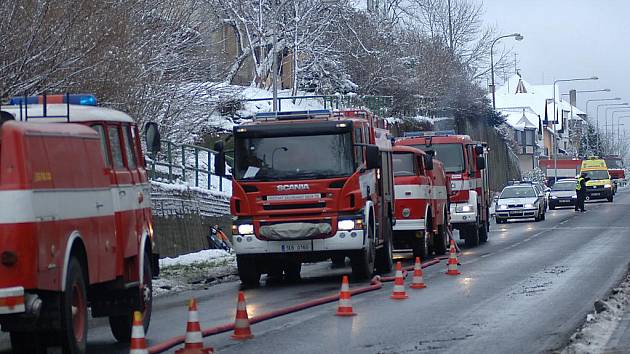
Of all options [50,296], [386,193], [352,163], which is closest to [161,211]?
[386,193]

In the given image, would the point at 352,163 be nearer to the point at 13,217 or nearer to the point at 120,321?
the point at 120,321

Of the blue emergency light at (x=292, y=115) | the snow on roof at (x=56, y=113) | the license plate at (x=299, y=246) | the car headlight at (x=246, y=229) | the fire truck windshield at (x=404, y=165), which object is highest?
the blue emergency light at (x=292, y=115)

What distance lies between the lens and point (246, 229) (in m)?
20.8

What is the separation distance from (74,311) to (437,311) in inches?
237

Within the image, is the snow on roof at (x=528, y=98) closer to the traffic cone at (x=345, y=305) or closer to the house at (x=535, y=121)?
the house at (x=535, y=121)

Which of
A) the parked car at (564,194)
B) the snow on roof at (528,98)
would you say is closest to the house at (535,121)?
the snow on roof at (528,98)

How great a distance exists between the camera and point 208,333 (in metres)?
13.5

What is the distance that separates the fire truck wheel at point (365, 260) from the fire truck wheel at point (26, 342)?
10172mm

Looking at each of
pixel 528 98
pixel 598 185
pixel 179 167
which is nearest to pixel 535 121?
pixel 528 98

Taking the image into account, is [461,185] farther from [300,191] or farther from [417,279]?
[417,279]

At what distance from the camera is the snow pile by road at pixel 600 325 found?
39.5 feet

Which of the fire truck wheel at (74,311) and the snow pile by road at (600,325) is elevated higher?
the fire truck wheel at (74,311)

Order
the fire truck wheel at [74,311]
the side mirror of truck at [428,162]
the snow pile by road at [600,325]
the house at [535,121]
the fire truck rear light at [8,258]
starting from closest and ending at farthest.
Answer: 1. the fire truck rear light at [8,258]
2. the fire truck wheel at [74,311]
3. the snow pile by road at [600,325]
4. the side mirror of truck at [428,162]
5. the house at [535,121]

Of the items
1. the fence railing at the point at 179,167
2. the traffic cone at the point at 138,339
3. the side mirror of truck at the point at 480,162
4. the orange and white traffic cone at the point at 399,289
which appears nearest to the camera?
the traffic cone at the point at 138,339
